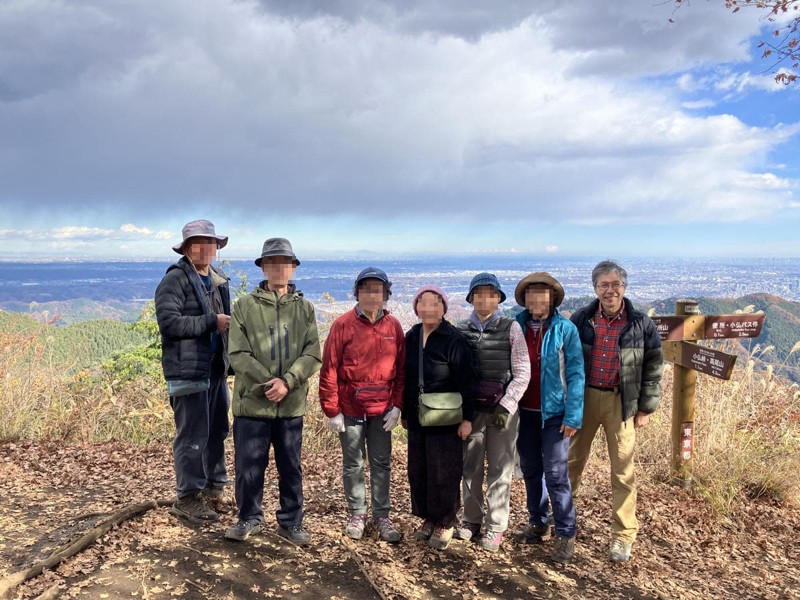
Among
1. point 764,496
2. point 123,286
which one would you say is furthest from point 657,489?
point 123,286

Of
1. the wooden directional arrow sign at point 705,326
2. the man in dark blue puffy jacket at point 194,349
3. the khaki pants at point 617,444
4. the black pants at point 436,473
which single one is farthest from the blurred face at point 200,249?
the wooden directional arrow sign at point 705,326

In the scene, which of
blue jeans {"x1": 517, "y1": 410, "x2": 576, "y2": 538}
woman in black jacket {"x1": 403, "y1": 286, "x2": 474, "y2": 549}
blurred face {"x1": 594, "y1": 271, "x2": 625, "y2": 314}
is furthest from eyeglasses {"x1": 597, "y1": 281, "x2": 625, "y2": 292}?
woman in black jacket {"x1": 403, "y1": 286, "x2": 474, "y2": 549}

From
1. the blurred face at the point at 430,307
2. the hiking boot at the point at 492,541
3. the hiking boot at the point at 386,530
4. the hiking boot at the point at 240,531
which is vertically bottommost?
the hiking boot at the point at 492,541

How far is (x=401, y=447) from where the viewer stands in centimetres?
725

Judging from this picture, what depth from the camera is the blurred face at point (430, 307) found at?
410cm

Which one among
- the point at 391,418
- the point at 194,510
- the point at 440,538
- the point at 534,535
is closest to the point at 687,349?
the point at 534,535

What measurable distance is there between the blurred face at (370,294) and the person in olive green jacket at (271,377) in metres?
0.44

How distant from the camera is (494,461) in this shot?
434cm

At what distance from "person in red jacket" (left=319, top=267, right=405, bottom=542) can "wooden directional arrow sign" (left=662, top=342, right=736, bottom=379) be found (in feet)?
10.4

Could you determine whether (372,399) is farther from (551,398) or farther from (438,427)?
(551,398)

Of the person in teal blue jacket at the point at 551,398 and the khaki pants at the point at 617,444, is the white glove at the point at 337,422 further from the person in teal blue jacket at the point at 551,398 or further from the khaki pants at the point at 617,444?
the khaki pants at the point at 617,444

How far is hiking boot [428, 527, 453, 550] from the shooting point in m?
4.27

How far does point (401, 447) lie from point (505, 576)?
3.33m

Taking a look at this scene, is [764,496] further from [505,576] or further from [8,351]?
[8,351]
